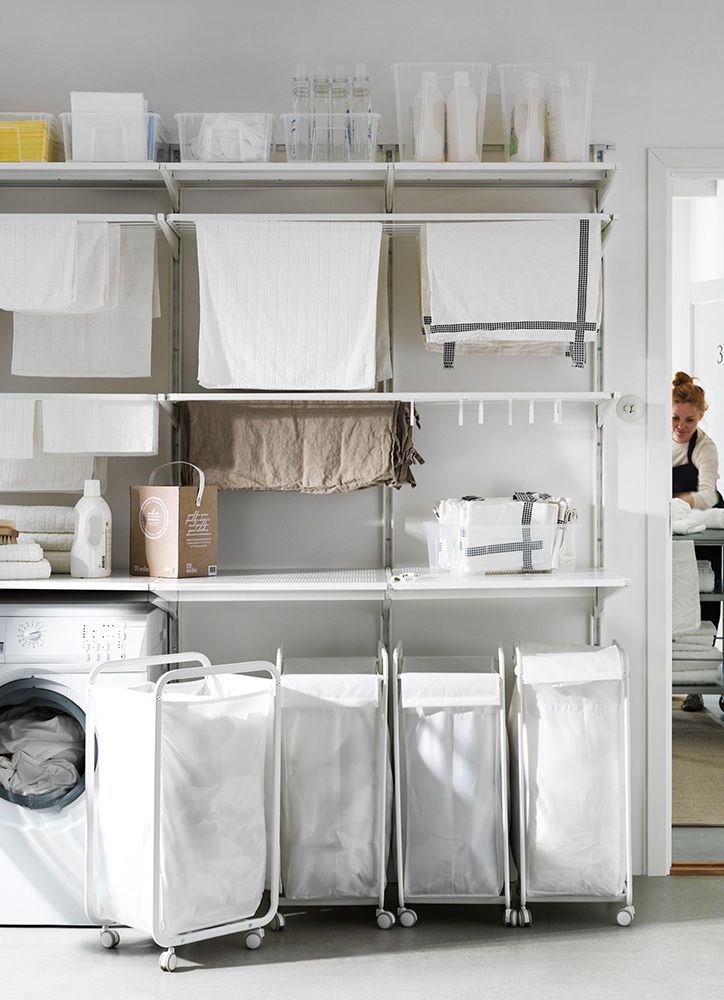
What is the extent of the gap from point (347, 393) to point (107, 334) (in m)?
0.75

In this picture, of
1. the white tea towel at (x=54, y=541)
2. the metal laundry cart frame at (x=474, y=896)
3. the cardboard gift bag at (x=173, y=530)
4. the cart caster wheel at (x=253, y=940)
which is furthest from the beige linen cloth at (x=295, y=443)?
the cart caster wheel at (x=253, y=940)

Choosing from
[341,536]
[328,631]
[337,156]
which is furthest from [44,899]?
[337,156]

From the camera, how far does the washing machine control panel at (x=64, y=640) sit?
2547 millimetres

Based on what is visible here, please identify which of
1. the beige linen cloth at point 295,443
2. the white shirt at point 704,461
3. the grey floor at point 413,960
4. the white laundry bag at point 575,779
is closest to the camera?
the grey floor at point 413,960

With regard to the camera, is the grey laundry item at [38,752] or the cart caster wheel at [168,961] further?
the grey laundry item at [38,752]

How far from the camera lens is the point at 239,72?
2.96 m

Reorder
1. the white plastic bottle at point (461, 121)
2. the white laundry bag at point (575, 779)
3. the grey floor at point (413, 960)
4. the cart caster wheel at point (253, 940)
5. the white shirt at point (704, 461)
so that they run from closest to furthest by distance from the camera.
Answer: the grey floor at point (413, 960) → the cart caster wheel at point (253, 940) → the white laundry bag at point (575, 779) → the white plastic bottle at point (461, 121) → the white shirt at point (704, 461)

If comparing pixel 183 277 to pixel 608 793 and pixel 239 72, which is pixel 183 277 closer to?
pixel 239 72

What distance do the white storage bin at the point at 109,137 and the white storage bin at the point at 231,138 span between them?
0.39 feet

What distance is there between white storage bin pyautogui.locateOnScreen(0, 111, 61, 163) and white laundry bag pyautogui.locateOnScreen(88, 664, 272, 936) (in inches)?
60.1

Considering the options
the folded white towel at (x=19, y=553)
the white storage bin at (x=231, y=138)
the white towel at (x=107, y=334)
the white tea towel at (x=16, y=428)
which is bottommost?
the folded white towel at (x=19, y=553)

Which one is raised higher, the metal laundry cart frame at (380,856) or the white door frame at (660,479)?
the white door frame at (660,479)

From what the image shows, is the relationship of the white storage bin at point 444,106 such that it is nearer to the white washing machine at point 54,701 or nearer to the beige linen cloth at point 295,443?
the beige linen cloth at point 295,443

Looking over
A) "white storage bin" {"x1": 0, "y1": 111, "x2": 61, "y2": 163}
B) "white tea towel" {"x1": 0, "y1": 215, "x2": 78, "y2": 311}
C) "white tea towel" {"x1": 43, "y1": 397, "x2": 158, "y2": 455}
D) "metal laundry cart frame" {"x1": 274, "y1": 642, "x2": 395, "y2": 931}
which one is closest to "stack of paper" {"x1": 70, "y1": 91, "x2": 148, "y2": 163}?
"white storage bin" {"x1": 0, "y1": 111, "x2": 61, "y2": 163}
